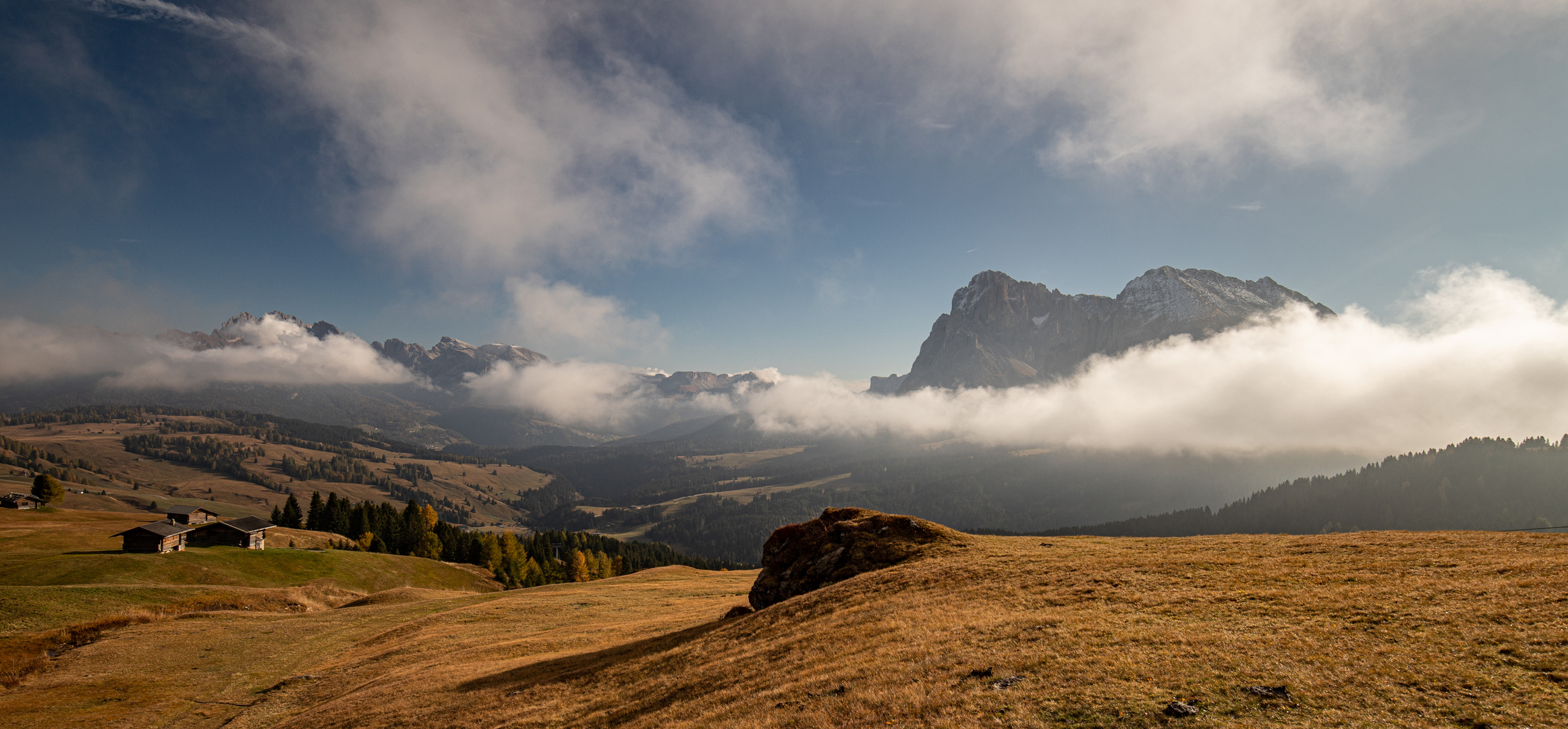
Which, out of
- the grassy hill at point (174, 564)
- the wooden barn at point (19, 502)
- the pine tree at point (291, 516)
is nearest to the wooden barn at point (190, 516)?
the grassy hill at point (174, 564)

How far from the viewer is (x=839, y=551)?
42.9m

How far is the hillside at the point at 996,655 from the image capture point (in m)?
13.8

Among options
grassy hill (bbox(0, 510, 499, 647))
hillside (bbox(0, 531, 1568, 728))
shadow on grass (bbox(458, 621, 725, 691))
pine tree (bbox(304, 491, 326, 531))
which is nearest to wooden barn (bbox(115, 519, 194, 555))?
grassy hill (bbox(0, 510, 499, 647))

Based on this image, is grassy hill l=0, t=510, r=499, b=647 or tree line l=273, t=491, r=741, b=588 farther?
tree line l=273, t=491, r=741, b=588

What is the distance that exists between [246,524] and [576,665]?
100806mm

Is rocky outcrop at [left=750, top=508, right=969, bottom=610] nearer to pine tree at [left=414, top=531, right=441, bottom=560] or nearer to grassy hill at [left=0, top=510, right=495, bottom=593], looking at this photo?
grassy hill at [left=0, top=510, right=495, bottom=593]

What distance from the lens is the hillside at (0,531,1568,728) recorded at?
13.8m

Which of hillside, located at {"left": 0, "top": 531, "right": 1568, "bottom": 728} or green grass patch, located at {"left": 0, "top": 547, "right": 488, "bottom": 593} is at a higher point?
hillside, located at {"left": 0, "top": 531, "right": 1568, "bottom": 728}

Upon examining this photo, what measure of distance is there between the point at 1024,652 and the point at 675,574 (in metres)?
92.6

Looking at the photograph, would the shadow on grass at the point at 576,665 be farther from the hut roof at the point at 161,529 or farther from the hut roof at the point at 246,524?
the hut roof at the point at 246,524

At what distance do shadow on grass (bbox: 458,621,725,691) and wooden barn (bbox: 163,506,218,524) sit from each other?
106m

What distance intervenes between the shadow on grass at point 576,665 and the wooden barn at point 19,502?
163292mm

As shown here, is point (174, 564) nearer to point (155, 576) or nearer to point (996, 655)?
point (155, 576)

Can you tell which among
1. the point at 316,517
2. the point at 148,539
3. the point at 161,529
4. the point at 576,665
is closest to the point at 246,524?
the point at 161,529
